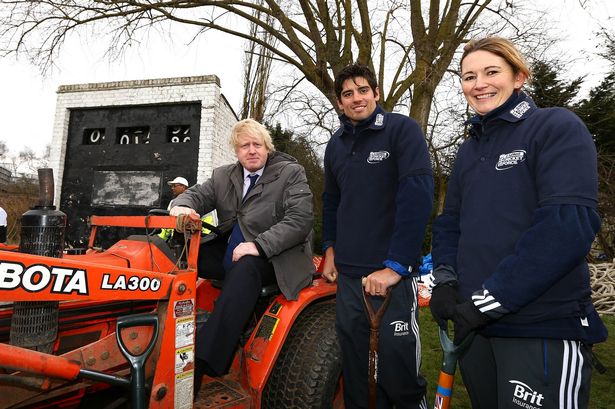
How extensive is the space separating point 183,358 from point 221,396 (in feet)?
1.37

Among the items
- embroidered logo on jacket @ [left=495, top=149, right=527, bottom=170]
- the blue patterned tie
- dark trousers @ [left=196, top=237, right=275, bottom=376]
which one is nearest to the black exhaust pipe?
dark trousers @ [left=196, top=237, right=275, bottom=376]

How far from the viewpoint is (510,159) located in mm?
1413

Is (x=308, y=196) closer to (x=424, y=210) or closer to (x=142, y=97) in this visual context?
(x=424, y=210)

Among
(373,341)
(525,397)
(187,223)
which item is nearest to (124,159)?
(187,223)

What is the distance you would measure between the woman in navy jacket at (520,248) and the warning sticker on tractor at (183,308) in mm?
1096

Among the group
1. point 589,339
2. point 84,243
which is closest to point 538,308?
point 589,339

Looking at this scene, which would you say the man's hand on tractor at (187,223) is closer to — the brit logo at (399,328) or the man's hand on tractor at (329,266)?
the man's hand on tractor at (329,266)

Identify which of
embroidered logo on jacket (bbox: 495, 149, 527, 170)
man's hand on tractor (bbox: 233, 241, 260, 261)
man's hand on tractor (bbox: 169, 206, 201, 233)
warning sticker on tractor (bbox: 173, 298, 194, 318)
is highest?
embroidered logo on jacket (bbox: 495, 149, 527, 170)

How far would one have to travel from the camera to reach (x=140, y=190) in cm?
866

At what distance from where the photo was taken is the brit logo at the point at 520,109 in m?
1.46

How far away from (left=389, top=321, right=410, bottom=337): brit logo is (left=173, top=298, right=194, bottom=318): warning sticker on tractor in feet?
3.11

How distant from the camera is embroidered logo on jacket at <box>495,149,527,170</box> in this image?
→ 1385 mm

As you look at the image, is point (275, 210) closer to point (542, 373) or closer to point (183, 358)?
point (183, 358)

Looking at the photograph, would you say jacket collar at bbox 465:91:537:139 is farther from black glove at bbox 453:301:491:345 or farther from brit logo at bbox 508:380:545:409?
brit logo at bbox 508:380:545:409
